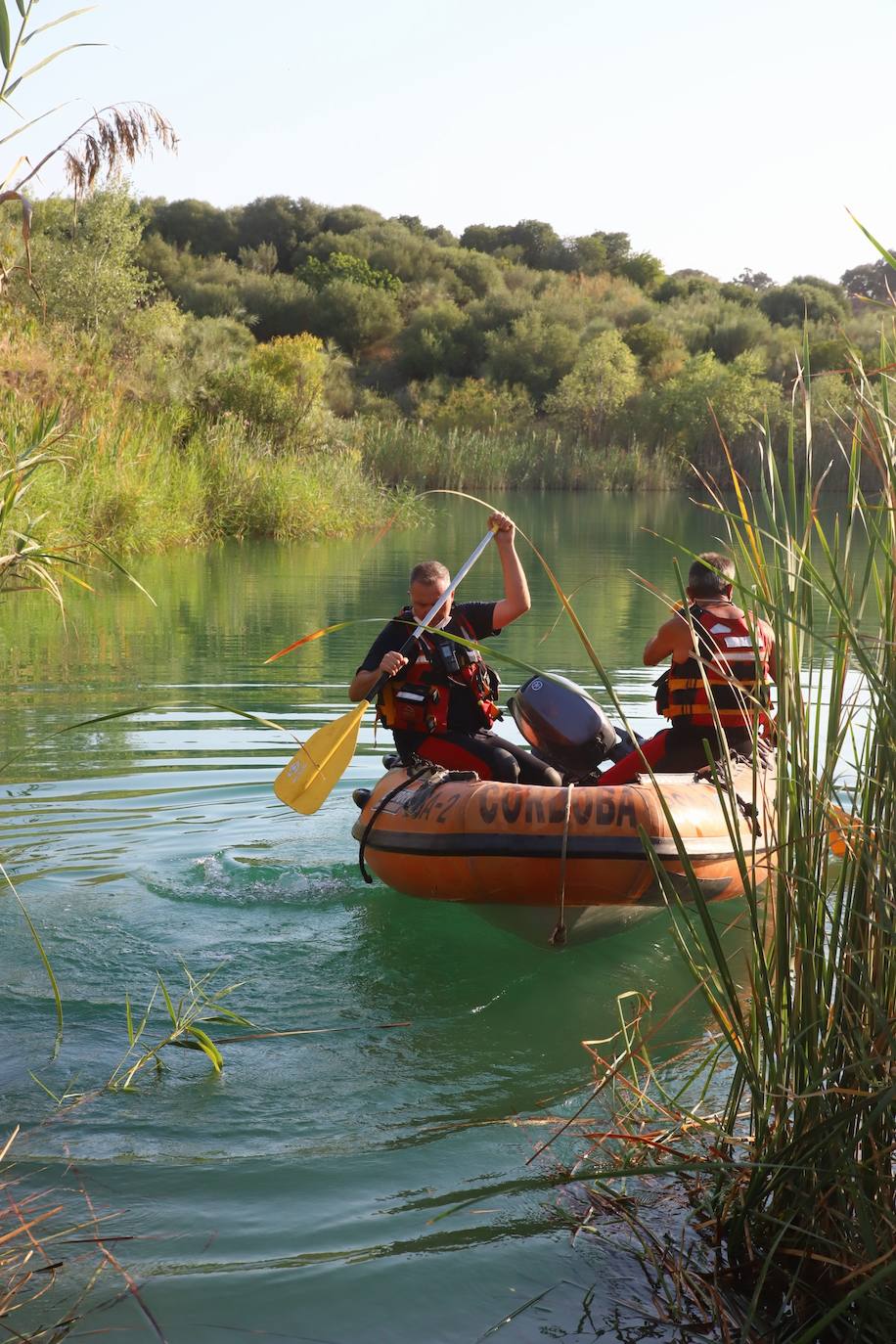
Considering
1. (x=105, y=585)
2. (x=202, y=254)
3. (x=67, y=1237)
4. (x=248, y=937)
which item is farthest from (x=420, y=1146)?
(x=202, y=254)

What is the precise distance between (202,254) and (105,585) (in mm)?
44390

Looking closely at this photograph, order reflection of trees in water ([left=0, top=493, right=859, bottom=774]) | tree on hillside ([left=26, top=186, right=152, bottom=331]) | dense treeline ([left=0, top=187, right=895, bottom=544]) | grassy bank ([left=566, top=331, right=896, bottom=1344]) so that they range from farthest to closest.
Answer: tree on hillside ([left=26, top=186, right=152, bottom=331])
dense treeline ([left=0, top=187, right=895, bottom=544])
reflection of trees in water ([left=0, top=493, right=859, bottom=774])
grassy bank ([left=566, top=331, right=896, bottom=1344])

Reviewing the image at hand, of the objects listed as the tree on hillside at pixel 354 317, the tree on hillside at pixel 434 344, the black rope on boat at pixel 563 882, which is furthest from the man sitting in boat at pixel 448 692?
the tree on hillside at pixel 354 317

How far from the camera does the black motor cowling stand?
543 centimetres

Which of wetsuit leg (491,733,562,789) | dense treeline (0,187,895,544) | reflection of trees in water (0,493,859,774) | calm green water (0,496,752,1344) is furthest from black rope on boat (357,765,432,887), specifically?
dense treeline (0,187,895,544)

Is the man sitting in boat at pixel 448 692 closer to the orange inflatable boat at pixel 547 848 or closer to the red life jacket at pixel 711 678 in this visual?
the orange inflatable boat at pixel 547 848

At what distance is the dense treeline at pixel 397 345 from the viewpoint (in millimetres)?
17141

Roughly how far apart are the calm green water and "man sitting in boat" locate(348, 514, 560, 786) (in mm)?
604

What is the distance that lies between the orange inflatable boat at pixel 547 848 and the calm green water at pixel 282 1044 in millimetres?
238

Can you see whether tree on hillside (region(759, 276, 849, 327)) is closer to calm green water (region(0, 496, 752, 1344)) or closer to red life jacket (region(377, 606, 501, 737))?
calm green water (region(0, 496, 752, 1344))

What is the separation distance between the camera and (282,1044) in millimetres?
3662

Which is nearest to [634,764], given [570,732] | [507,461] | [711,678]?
[570,732]

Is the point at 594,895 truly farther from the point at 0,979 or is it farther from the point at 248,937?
the point at 0,979

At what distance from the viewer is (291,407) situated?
19.1m
